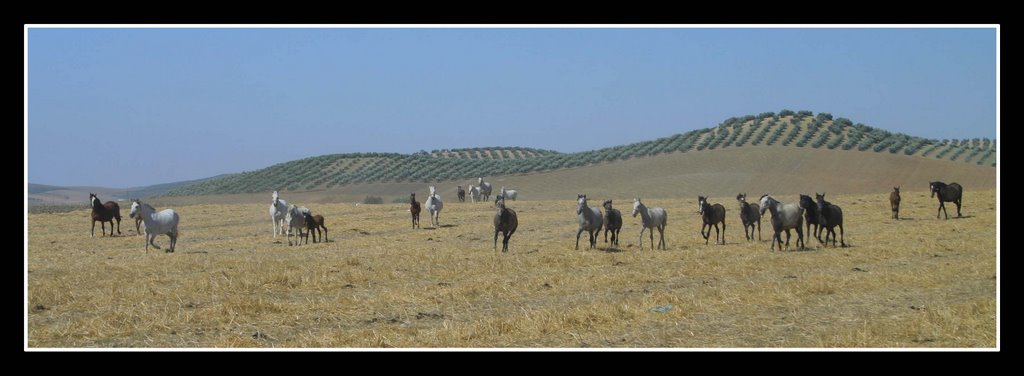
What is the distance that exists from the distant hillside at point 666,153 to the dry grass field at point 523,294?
64.0 m

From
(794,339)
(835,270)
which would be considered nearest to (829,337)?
(794,339)

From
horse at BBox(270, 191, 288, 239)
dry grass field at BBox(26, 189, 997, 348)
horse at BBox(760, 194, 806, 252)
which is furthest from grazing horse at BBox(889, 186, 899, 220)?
horse at BBox(270, 191, 288, 239)

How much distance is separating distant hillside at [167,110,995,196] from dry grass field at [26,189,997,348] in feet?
210

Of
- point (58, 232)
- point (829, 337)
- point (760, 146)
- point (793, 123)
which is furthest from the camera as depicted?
point (793, 123)

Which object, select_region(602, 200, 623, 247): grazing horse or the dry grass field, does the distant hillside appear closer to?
select_region(602, 200, 623, 247): grazing horse

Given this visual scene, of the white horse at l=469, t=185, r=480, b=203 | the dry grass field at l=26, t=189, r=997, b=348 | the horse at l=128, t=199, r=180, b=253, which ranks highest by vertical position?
the white horse at l=469, t=185, r=480, b=203

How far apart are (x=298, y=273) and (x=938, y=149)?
88.2 m

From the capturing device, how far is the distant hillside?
87000mm

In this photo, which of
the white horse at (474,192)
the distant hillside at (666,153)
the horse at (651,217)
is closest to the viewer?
the horse at (651,217)

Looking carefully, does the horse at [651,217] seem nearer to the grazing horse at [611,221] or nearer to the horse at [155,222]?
the grazing horse at [611,221]

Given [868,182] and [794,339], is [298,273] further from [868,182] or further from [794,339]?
[868,182]

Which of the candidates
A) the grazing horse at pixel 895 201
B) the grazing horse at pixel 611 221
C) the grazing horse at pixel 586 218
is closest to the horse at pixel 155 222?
the grazing horse at pixel 586 218

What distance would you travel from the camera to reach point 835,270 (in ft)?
57.9

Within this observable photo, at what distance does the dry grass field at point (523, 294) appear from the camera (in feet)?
36.6
